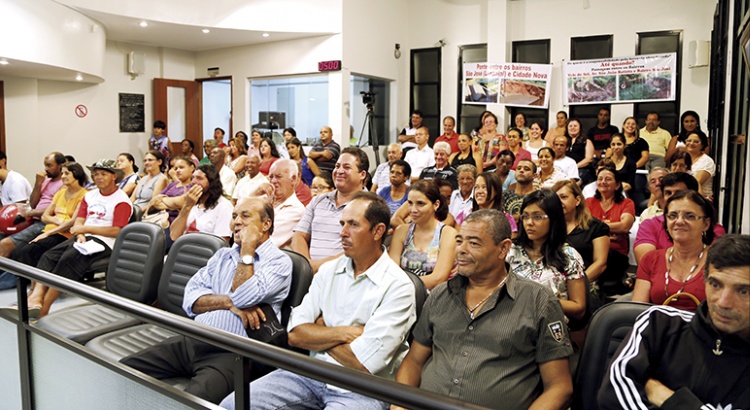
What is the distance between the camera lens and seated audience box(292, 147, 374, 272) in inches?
139

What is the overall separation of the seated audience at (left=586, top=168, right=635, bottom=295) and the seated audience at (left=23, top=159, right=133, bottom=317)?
11.3ft

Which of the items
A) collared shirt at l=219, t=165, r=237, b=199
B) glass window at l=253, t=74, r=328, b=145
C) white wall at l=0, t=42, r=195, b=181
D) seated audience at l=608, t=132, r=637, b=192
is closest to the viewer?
seated audience at l=608, t=132, r=637, b=192

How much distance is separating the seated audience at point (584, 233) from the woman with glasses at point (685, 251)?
2.29ft

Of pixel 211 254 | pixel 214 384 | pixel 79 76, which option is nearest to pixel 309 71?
pixel 79 76

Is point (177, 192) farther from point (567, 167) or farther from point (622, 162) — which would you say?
point (622, 162)

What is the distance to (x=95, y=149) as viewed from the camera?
978 centimetres

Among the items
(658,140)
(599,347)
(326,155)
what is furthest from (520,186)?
(658,140)

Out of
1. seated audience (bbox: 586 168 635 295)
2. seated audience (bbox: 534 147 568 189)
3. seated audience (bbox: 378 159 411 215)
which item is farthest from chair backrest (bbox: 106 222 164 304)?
seated audience (bbox: 534 147 568 189)

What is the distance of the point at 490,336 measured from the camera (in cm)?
186

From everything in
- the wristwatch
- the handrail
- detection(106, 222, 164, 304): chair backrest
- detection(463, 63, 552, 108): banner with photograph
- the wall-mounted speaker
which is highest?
Answer: the wall-mounted speaker

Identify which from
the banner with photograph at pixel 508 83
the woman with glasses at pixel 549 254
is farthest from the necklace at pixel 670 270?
the banner with photograph at pixel 508 83

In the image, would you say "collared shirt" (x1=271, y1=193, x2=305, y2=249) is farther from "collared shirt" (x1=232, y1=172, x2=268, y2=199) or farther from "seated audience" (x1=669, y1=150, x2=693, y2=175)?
"seated audience" (x1=669, y1=150, x2=693, y2=175)

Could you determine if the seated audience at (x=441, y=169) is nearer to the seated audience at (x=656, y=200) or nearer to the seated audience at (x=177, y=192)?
the seated audience at (x=656, y=200)

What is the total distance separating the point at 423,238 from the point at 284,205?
1237 millimetres
